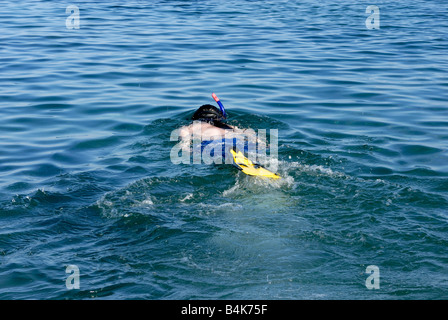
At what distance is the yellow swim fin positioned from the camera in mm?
6926

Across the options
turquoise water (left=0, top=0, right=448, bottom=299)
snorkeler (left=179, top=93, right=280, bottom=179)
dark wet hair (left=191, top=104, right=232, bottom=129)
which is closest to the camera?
turquoise water (left=0, top=0, right=448, bottom=299)

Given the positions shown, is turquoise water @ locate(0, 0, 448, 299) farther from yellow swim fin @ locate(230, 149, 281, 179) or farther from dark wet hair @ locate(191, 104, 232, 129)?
dark wet hair @ locate(191, 104, 232, 129)

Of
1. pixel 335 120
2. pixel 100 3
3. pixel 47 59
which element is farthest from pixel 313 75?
pixel 100 3

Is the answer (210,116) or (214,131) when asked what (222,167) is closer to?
(214,131)

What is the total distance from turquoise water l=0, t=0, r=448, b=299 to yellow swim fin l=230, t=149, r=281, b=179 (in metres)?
0.12

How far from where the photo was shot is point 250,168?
704 centimetres

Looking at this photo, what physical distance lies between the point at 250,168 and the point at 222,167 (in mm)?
643

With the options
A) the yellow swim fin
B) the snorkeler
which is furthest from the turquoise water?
the snorkeler

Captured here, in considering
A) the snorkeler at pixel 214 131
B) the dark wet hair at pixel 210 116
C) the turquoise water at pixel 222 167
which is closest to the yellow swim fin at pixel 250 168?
the turquoise water at pixel 222 167

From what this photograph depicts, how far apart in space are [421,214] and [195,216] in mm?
2371

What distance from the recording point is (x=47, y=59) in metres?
13.7

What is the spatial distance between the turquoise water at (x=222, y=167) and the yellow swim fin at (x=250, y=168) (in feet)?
0.38

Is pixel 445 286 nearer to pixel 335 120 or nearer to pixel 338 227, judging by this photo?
pixel 338 227
